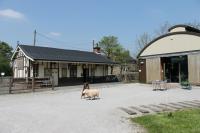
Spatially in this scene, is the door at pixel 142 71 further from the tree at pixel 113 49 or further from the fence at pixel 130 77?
the tree at pixel 113 49

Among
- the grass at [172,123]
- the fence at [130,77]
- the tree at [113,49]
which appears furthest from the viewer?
the tree at [113,49]

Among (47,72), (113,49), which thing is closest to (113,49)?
(113,49)

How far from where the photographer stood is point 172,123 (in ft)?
28.0

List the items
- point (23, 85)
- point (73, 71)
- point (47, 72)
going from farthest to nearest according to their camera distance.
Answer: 1. point (73, 71)
2. point (47, 72)
3. point (23, 85)


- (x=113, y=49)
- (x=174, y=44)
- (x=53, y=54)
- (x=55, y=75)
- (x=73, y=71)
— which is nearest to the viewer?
(x=174, y=44)

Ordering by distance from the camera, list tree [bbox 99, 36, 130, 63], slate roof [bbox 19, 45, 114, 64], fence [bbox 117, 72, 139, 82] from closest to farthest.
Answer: slate roof [bbox 19, 45, 114, 64]
fence [bbox 117, 72, 139, 82]
tree [bbox 99, 36, 130, 63]

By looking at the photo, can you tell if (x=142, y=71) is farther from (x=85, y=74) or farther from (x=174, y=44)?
(x=85, y=74)

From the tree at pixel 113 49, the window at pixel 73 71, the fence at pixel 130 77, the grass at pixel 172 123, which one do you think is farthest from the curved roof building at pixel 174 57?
the tree at pixel 113 49

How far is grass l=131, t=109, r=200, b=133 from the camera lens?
768 centimetres

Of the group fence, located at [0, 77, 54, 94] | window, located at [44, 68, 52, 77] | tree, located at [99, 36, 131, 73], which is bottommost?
fence, located at [0, 77, 54, 94]

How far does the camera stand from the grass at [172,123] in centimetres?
768

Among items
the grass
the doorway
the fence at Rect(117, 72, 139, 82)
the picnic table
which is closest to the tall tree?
the fence at Rect(117, 72, 139, 82)

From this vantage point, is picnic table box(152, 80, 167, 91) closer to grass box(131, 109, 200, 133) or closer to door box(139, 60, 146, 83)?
door box(139, 60, 146, 83)

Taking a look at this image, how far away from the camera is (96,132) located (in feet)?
25.0
